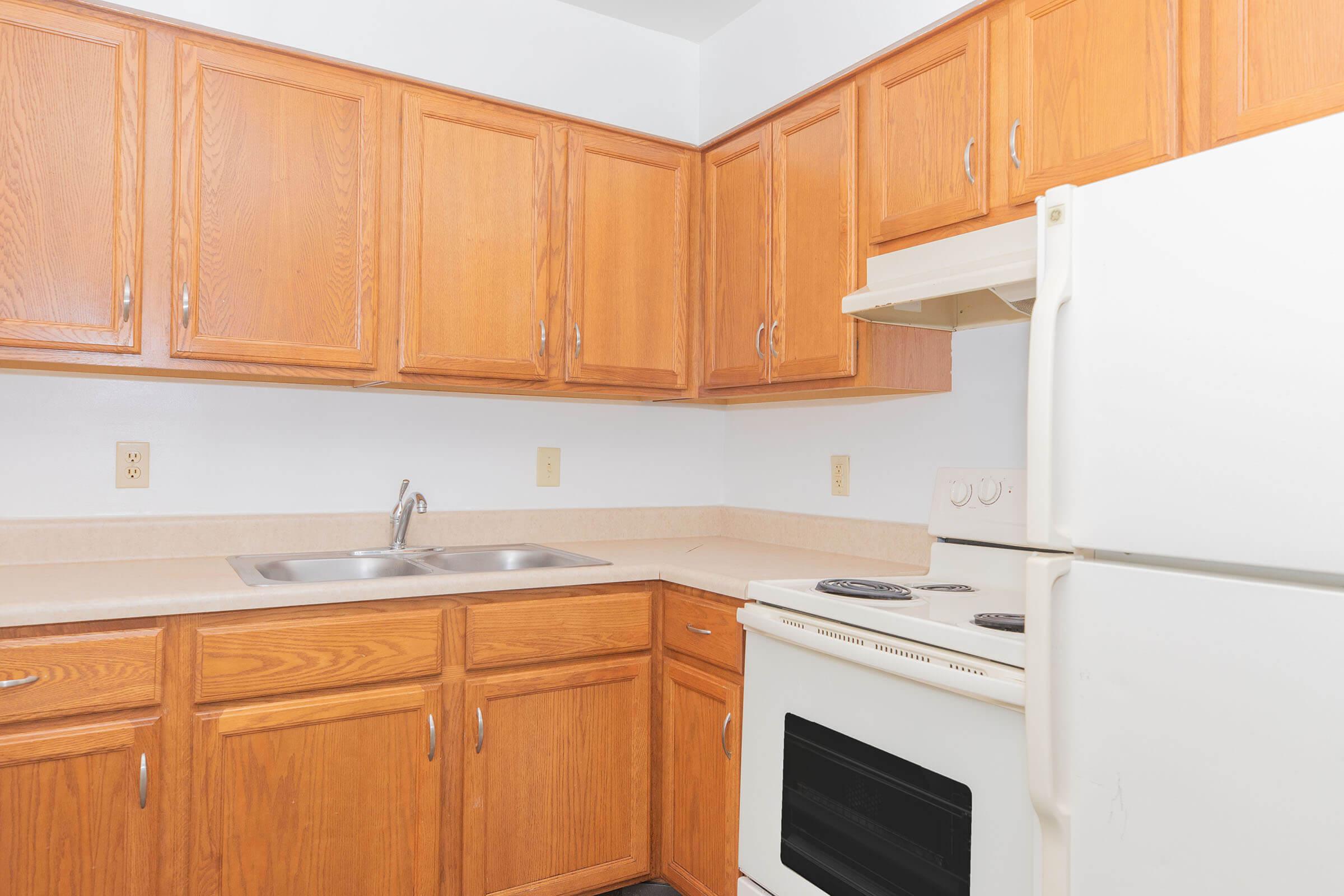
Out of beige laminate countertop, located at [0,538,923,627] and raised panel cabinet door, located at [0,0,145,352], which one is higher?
raised panel cabinet door, located at [0,0,145,352]

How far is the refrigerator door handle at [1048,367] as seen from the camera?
3.75 ft

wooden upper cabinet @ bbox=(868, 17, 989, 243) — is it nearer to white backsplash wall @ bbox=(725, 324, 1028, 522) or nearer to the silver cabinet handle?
white backsplash wall @ bbox=(725, 324, 1028, 522)

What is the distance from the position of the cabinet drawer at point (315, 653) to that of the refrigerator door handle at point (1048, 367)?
1.29 m

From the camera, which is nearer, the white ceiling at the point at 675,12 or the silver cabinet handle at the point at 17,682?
the silver cabinet handle at the point at 17,682

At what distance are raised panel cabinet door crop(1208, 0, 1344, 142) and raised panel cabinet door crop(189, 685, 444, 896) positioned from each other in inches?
72.7

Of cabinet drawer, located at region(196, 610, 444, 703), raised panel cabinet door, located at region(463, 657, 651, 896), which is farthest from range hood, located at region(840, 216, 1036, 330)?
cabinet drawer, located at region(196, 610, 444, 703)

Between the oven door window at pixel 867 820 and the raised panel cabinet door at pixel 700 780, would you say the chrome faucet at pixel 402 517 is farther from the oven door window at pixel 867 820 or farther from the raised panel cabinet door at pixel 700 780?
the oven door window at pixel 867 820

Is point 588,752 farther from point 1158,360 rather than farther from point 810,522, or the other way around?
point 1158,360

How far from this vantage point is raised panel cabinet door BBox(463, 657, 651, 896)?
1.95 meters

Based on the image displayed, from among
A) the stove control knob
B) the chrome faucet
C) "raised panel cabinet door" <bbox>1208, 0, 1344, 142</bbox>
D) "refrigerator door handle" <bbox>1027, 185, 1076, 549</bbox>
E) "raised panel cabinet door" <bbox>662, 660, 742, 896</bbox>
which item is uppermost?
"raised panel cabinet door" <bbox>1208, 0, 1344, 142</bbox>

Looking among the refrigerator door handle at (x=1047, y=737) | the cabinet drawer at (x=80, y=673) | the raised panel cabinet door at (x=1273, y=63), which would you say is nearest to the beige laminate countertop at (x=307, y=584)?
the cabinet drawer at (x=80, y=673)

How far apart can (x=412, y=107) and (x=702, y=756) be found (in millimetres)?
1744

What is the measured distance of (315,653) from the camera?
1.76m

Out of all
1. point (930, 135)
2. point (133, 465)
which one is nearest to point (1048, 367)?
point (930, 135)
